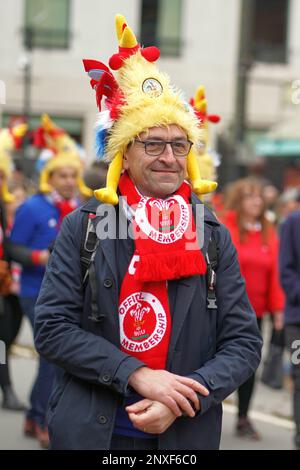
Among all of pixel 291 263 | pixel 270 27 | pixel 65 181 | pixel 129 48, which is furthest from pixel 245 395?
pixel 270 27

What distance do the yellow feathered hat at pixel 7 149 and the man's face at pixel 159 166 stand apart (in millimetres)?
4118

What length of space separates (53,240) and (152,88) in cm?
271

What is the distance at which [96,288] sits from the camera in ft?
10.8

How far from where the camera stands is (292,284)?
6.38m

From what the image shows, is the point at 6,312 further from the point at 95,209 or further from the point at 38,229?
the point at 95,209

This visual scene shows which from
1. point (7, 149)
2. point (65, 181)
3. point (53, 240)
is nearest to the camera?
point (53, 240)

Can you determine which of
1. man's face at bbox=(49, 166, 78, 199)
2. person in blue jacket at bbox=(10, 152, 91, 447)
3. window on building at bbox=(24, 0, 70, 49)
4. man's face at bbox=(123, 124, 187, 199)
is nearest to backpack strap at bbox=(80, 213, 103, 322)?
man's face at bbox=(123, 124, 187, 199)

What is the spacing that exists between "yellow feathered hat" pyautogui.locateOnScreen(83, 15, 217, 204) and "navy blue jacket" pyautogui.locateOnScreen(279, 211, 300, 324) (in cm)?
282

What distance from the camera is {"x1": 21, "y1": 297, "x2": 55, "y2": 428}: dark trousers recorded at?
239 inches

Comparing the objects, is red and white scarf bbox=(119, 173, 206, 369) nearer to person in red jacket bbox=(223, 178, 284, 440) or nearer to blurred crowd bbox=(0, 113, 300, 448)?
blurred crowd bbox=(0, 113, 300, 448)

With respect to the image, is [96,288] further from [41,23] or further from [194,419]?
[41,23]

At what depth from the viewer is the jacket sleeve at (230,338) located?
3258mm

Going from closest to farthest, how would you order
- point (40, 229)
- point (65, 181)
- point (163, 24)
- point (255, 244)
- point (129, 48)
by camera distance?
point (129, 48) → point (40, 229) → point (65, 181) → point (255, 244) → point (163, 24)

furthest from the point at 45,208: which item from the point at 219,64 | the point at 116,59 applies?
the point at 219,64
